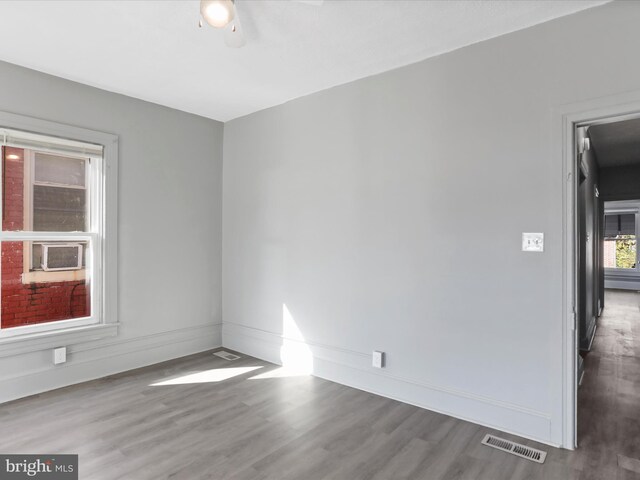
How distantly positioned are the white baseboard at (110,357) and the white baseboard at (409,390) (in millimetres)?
542

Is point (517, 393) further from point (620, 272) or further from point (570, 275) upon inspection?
point (620, 272)

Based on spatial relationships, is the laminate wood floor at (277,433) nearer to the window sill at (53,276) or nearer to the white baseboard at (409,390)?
the white baseboard at (409,390)

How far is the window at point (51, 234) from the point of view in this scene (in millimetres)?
3100

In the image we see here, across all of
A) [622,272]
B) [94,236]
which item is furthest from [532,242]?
[622,272]

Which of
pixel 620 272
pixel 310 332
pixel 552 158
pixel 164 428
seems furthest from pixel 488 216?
pixel 620 272

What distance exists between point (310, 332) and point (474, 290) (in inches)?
63.6

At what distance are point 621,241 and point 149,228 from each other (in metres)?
11.8

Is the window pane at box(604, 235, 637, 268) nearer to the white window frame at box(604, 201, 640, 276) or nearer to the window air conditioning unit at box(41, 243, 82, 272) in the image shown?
the white window frame at box(604, 201, 640, 276)

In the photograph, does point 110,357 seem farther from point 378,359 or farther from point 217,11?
point 217,11

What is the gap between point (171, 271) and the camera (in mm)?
4094

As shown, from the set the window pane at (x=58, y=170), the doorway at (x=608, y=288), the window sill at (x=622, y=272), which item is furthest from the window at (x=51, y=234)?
the window sill at (x=622, y=272)

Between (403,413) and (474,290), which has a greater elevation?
(474,290)

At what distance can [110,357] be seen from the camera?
3.62 metres

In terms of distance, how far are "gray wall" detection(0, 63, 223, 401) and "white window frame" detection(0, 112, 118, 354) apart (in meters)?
0.08
